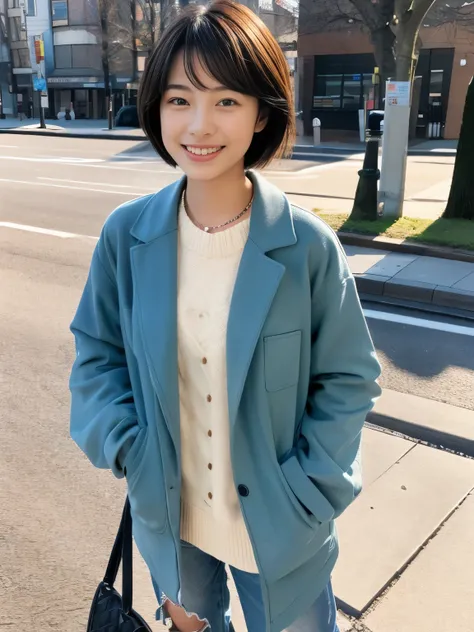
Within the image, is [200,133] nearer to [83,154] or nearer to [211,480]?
[211,480]

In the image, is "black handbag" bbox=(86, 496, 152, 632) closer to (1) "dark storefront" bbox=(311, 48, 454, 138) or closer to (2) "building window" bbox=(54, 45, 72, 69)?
(1) "dark storefront" bbox=(311, 48, 454, 138)

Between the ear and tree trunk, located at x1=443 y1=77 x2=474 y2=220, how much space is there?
7.65 m

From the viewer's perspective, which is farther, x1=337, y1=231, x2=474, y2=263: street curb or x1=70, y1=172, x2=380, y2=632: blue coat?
x1=337, y1=231, x2=474, y2=263: street curb

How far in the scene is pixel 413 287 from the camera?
612 cm

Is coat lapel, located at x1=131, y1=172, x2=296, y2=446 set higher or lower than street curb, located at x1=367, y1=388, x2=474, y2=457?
higher

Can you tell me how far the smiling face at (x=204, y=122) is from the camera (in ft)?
4.24

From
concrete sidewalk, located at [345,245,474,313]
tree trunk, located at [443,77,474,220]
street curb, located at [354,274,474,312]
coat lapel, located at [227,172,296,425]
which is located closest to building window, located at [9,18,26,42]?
tree trunk, located at [443,77,474,220]

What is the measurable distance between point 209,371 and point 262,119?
0.60 meters

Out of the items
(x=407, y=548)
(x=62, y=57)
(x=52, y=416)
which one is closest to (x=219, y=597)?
(x=407, y=548)

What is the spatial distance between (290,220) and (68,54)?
48.1m

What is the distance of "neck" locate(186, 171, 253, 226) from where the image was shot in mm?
1431

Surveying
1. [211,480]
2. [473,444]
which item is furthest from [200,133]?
[473,444]

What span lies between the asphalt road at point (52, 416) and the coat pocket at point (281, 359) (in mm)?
1500

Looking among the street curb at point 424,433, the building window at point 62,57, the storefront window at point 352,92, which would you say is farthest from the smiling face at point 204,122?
the building window at point 62,57
